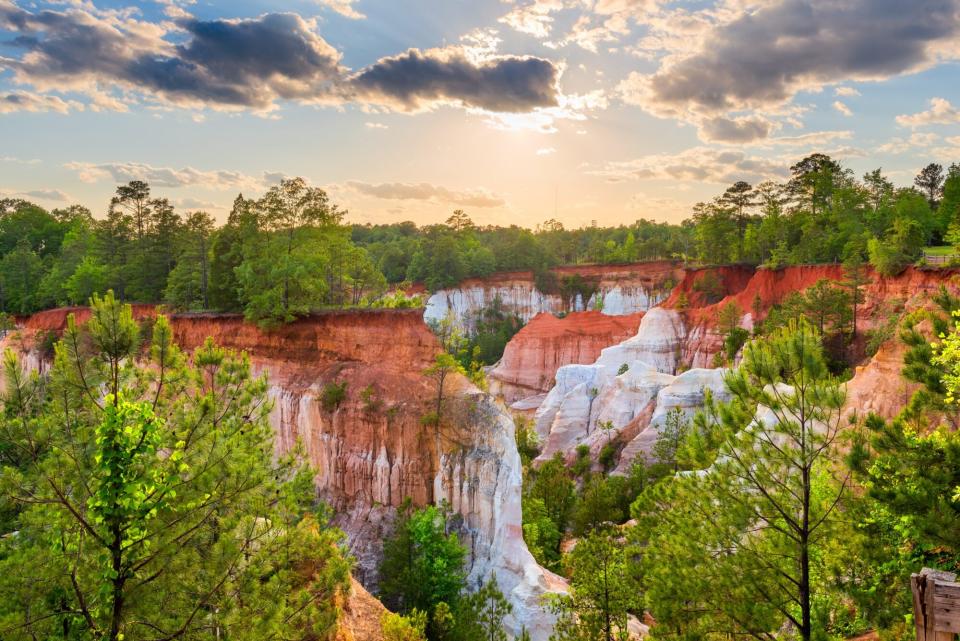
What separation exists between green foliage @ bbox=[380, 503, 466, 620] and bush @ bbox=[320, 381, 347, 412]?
629 centimetres

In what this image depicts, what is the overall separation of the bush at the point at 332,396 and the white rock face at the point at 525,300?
149 feet

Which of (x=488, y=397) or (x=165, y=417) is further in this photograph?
(x=488, y=397)

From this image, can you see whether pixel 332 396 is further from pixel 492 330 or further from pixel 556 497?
pixel 492 330

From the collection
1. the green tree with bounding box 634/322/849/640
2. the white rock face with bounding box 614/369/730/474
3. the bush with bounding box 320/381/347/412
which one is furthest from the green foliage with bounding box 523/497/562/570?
the green tree with bounding box 634/322/849/640

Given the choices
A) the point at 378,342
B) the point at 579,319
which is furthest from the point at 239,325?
the point at 579,319

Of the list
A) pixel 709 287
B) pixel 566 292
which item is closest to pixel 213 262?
pixel 709 287

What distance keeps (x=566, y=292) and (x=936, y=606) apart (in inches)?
2800

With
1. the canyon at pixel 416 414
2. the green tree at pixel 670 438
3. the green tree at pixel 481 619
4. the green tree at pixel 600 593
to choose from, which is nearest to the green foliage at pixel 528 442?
the canyon at pixel 416 414

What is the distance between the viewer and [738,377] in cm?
913

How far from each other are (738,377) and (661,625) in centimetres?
465

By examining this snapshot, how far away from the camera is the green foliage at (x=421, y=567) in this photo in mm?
17688

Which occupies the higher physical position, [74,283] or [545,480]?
[74,283]

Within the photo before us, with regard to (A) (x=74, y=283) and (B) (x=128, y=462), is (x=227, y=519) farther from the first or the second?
(A) (x=74, y=283)

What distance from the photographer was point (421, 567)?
18.2 m
